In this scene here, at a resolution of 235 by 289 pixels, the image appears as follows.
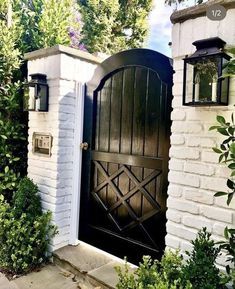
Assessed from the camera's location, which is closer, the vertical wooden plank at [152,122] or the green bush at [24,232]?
the vertical wooden plank at [152,122]

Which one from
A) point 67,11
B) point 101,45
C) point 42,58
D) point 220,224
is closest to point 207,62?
point 220,224

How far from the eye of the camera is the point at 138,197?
2395 mm

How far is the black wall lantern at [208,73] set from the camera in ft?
5.14

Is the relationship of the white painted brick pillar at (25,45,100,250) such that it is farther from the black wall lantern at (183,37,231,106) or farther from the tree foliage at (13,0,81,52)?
the black wall lantern at (183,37,231,106)

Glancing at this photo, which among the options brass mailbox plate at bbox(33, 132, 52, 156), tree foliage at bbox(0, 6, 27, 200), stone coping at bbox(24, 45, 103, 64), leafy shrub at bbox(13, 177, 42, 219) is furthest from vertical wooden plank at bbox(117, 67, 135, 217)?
tree foliage at bbox(0, 6, 27, 200)

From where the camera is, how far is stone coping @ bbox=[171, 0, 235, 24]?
1612mm

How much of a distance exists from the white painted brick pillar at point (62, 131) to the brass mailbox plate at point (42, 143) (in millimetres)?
43

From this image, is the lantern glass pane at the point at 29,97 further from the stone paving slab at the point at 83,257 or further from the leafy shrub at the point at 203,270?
the leafy shrub at the point at 203,270

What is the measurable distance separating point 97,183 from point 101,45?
5.44 meters

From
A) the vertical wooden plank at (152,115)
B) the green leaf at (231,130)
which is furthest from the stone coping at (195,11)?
the green leaf at (231,130)

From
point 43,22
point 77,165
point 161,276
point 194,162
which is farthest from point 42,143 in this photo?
point 161,276

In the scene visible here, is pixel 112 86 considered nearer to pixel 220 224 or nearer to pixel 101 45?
pixel 220 224

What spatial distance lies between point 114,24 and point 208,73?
6593 millimetres

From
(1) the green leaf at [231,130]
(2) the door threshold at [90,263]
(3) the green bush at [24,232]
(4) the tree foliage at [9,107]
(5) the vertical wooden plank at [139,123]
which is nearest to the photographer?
(1) the green leaf at [231,130]
